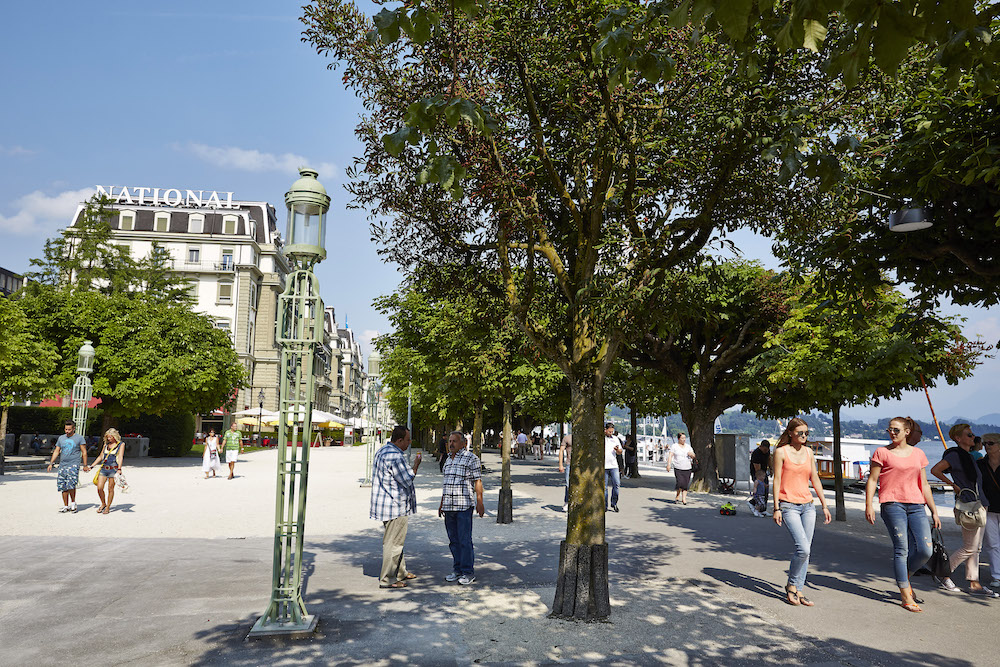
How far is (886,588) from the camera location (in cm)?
806

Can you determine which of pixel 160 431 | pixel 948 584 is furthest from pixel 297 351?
pixel 160 431

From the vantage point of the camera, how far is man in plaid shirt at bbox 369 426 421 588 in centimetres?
780

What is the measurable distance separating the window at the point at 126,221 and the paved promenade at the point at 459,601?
63.5 metres

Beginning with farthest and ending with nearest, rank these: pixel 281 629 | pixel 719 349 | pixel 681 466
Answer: pixel 719 349, pixel 681 466, pixel 281 629

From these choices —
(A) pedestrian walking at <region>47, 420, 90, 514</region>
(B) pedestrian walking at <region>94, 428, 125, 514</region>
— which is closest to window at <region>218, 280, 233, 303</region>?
(A) pedestrian walking at <region>47, 420, 90, 514</region>

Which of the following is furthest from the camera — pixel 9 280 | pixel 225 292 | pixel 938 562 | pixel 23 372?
pixel 225 292

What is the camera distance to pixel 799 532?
23.8ft

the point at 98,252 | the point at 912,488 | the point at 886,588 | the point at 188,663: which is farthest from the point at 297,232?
the point at 98,252

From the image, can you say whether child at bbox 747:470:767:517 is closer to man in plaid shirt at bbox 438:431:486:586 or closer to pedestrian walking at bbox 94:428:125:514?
man in plaid shirt at bbox 438:431:486:586

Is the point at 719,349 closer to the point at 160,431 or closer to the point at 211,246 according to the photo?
the point at 160,431

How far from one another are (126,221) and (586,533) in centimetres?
7420

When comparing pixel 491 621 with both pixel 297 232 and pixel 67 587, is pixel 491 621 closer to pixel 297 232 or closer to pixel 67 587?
pixel 297 232

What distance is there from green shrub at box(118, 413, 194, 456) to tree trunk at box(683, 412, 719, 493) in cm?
2781

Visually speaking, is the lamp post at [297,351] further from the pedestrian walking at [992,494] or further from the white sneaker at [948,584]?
the pedestrian walking at [992,494]
